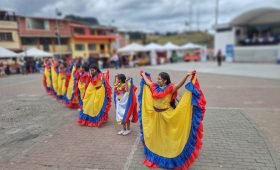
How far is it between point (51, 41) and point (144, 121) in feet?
120

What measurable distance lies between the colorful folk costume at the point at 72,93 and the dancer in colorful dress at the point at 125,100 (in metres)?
2.39

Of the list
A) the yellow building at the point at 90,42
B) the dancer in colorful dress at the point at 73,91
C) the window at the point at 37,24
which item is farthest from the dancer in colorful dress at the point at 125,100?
the yellow building at the point at 90,42

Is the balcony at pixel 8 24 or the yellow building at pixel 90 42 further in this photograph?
the yellow building at pixel 90 42

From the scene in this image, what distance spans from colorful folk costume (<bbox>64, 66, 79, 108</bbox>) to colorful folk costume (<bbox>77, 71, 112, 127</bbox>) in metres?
1.42

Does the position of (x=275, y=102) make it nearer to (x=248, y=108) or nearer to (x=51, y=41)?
(x=248, y=108)

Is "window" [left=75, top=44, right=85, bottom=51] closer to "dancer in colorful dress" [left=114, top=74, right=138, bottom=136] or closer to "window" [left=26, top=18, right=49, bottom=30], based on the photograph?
"window" [left=26, top=18, right=49, bottom=30]

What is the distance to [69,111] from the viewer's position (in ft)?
23.0

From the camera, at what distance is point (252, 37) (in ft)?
105

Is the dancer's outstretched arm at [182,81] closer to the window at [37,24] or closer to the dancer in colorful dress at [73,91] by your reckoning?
the dancer in colorful dress at [73,91]

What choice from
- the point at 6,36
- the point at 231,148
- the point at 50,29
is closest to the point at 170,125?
the point at 231,148

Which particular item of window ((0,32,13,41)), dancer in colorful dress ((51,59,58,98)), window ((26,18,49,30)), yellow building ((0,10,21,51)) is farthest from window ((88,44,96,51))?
dancer in colorful dress ((51,59,58,98))

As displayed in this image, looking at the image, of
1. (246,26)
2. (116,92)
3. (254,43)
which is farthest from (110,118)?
(246,26)

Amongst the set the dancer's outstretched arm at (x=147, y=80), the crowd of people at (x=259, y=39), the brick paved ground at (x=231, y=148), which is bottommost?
the brick paved ground at (x=231, y=148)

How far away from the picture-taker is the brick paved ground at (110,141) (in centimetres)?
369
